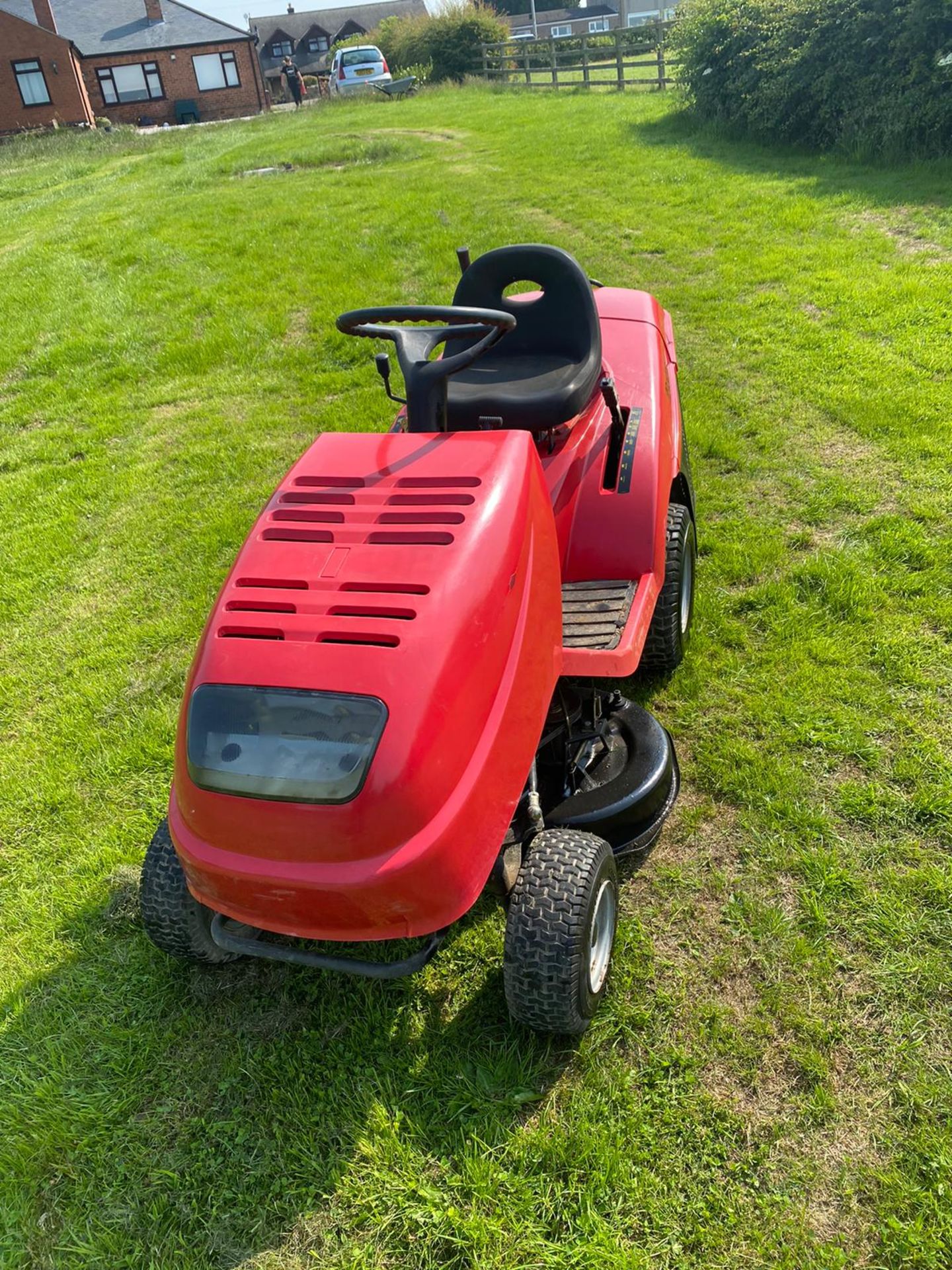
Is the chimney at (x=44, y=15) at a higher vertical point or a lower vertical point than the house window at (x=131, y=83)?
higher

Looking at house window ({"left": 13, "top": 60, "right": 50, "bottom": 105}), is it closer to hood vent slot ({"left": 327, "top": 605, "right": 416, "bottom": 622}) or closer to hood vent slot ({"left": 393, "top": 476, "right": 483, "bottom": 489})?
hood vent slot ({"left": 393, "top": 476, "right": 483, "bottom": 489})

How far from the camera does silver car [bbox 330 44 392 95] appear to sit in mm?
24766

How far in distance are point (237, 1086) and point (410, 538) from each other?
1360 mm

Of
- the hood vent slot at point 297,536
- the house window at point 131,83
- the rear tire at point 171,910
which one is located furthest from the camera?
the house window at point 131,83

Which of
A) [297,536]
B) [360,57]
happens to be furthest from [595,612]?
[360,57]

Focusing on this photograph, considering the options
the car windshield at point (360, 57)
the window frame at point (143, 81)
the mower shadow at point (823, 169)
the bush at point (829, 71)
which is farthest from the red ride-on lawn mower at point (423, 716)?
the window frame at point (143, 81)

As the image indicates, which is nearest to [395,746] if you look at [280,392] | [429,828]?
[429,828]

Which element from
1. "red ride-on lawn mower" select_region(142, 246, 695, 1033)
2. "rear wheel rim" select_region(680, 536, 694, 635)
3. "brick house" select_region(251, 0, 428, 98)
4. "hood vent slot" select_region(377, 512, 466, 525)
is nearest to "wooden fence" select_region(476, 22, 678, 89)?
"rear wheel rim" select_region(680, 536, 694, 635)

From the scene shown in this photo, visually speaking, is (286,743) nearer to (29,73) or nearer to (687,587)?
(687,587)

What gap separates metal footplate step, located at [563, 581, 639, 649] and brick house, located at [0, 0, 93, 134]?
1413 inches

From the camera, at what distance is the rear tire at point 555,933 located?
1.93 m

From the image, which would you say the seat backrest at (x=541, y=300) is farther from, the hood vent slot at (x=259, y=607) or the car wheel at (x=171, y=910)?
the car wheel at (x=171, y=910)

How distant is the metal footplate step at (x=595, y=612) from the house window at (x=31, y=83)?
37569 mm

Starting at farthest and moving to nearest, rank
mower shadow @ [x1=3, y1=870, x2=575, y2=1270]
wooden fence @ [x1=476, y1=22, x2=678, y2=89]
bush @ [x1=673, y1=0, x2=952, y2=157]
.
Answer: wooden fence @ [x1=476, y1=22, x2=678, y2=89], bush @ [x1=673, y1=0, x2=952, y2=157], mower shadow @ [x1=3, y1=870, x2=575, y2=1270]
